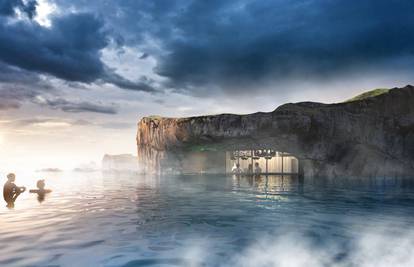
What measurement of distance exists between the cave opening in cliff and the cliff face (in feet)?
12.5

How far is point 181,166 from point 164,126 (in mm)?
9271

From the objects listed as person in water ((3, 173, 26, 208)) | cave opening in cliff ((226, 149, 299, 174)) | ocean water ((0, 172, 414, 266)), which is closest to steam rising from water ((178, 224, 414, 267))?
ocean water ((0, 172, 414, 266))

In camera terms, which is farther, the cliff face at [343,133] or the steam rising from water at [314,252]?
the cliff face at [343,133]

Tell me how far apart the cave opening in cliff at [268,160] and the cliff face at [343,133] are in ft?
12.5

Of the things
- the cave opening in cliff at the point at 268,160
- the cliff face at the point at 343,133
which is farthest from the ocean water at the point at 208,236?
the cave opening in cliff at the point at 268,160

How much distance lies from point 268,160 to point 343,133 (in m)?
14.3

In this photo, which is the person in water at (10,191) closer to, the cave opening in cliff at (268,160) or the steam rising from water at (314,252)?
the steam rising from water at (314,252)

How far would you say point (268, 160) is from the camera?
200 feet

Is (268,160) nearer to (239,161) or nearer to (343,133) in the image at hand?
(239,161)

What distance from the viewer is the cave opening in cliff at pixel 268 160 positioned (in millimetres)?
59031

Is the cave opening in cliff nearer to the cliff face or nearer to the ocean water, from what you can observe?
the cliff face

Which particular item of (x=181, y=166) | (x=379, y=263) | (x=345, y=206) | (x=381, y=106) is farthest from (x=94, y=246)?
(x=181, y=166)

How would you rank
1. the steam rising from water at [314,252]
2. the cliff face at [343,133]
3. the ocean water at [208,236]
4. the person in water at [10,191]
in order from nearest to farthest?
the steam rising from water at [314,252] → the ocean water at [208,236] → the person in water at [10,191] → the cliff face at [343,133]

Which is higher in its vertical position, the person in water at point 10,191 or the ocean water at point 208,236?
the person in water at point 10,191
